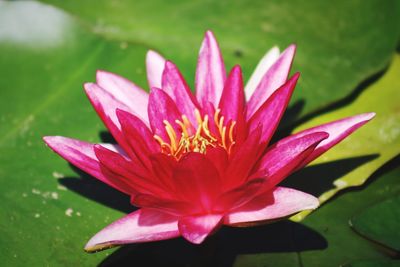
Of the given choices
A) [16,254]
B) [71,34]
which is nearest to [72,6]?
[71,34]

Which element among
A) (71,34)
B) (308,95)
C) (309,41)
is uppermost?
(71,34)

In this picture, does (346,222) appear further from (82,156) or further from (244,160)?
(82,156)

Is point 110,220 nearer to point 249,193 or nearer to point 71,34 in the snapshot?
point 249,193

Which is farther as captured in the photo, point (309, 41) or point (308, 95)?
point (309, 41)

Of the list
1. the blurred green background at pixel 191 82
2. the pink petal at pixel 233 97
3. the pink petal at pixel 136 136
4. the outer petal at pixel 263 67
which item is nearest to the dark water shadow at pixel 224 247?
the blurred green background at pixel 191 82

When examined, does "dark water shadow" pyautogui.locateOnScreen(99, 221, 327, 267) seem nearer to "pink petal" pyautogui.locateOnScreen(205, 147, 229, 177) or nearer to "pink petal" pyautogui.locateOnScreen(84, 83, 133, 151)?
"pink petal" pyautogui.locateOnScreen(205, 147, 229, 177)

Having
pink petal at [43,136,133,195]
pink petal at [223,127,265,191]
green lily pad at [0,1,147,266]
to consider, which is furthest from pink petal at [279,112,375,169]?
green lily pad at [0,1,147,266]
